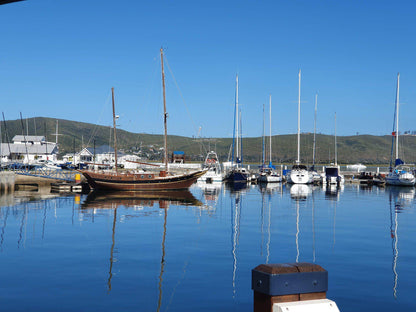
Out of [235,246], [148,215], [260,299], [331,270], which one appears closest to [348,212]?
[148,215]

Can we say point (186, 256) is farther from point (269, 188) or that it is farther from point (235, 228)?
point (269, 188)

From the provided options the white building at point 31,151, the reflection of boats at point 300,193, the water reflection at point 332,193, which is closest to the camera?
the water reflection at point 332,193

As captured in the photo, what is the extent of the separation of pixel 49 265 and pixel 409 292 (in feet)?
39.7

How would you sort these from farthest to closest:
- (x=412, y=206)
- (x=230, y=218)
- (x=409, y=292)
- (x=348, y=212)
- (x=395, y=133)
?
(x=395, y=133), (x=412, y=206), (x=348, y=212), (x=230, y=218), (x=409, y=292)

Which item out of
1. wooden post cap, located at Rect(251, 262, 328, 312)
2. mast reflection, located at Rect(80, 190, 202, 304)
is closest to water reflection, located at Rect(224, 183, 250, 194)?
mast reflection, located at Rect(80, 190, 202, 304)

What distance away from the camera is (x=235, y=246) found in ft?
71.9

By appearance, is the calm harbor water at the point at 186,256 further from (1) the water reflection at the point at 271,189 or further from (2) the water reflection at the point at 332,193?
(1) the water reflection at the point at 271,189

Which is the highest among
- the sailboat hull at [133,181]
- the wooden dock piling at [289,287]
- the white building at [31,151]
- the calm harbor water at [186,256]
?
the white building at [31,151]

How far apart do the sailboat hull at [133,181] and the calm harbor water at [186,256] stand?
77.8ft

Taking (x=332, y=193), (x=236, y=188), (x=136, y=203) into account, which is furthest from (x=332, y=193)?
(x=136, y=203)

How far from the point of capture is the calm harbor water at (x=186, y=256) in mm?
13281

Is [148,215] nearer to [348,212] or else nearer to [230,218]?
[230,218]

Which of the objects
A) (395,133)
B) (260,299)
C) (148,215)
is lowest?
(148,215)

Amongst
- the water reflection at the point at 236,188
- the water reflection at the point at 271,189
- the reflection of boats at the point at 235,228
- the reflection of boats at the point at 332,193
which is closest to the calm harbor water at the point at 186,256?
the reflection of boats at the point at 235,228
